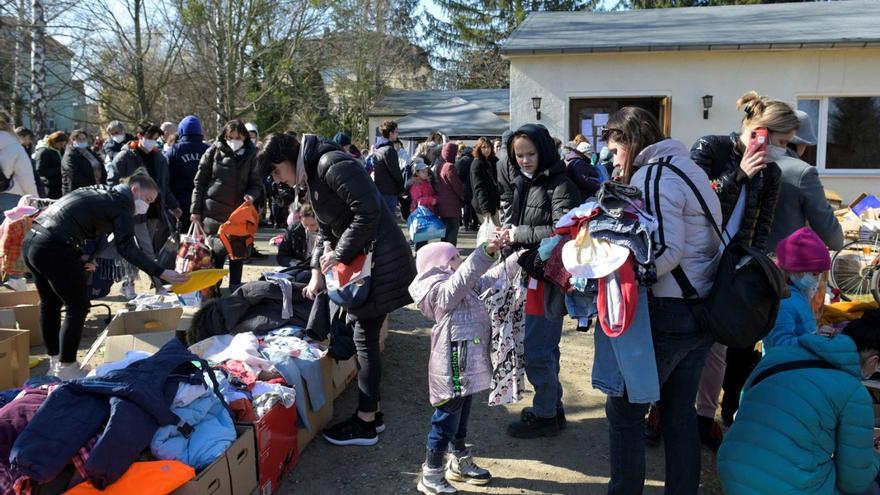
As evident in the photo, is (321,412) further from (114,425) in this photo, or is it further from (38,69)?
(38,69)

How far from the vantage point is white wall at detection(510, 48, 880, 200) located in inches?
448

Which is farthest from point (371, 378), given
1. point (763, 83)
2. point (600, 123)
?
point (763, 83)

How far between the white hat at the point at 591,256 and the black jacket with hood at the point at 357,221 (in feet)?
4.21

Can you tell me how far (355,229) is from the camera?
3.40 m

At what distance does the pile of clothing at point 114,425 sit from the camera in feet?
7.64

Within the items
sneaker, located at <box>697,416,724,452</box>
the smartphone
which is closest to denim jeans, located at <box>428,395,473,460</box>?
sneaker, located at <box>697,416,724,452</box>

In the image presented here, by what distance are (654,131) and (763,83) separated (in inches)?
410

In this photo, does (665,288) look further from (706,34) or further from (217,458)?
(706,34)

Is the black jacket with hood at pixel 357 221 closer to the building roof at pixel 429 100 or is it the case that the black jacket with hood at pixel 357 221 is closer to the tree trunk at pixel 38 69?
the tree trunk at pixel 38 69

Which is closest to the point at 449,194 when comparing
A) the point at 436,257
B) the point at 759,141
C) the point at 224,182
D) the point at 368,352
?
the point at 224,182

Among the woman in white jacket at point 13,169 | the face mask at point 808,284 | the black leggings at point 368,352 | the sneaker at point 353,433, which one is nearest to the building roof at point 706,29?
the woman in white jacket at point 13,169

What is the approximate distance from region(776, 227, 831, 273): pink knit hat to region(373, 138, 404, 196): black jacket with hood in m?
5.78

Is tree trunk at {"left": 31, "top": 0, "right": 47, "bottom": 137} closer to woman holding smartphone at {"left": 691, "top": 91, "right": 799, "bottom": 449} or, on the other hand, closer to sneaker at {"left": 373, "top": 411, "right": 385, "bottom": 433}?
sneaker at {"left": 373, "top": 411, "right": 385, "bottom": 433}

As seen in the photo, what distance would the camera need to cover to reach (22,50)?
1526 centimetres
